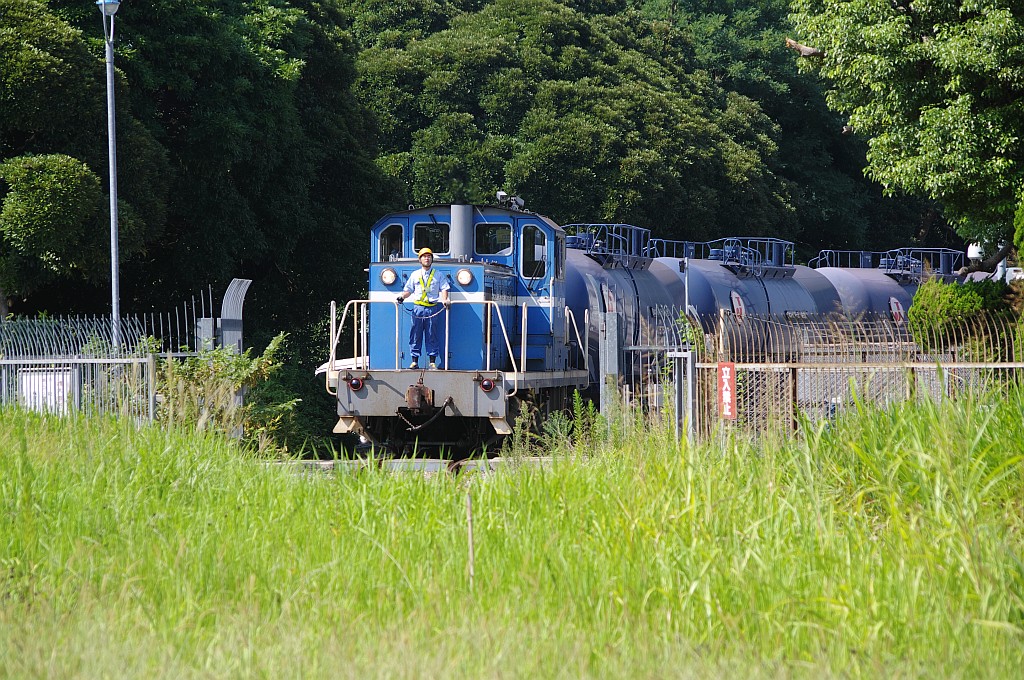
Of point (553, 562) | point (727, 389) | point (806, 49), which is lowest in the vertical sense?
point (553, 562)

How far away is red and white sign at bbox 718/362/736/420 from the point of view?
11.5 m

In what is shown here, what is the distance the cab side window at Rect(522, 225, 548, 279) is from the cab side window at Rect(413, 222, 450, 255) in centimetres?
122

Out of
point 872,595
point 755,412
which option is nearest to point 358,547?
point 872,595

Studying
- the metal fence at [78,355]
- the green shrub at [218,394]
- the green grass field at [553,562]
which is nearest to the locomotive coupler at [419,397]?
the green shrub at [218,394]

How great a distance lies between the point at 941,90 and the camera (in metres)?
18.7

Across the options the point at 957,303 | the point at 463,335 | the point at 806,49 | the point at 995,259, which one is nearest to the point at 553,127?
the point at 995,259

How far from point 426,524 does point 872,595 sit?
3079mm

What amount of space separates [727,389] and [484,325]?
5.26 metres

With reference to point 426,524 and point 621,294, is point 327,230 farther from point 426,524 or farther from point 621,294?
point 426,524

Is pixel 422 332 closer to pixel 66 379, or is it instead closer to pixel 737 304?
pixel 66 379

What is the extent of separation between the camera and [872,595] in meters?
6.08

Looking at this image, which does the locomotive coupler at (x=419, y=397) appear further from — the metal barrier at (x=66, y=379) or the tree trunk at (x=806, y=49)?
the tree trunk at (x=806, y=49)

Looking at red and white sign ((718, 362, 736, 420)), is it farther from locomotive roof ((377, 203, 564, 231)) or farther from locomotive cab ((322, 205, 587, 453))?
locomotive roof ((377, 203, 564, 231))

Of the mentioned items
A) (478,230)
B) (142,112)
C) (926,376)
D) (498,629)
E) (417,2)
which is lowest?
(498,629)
